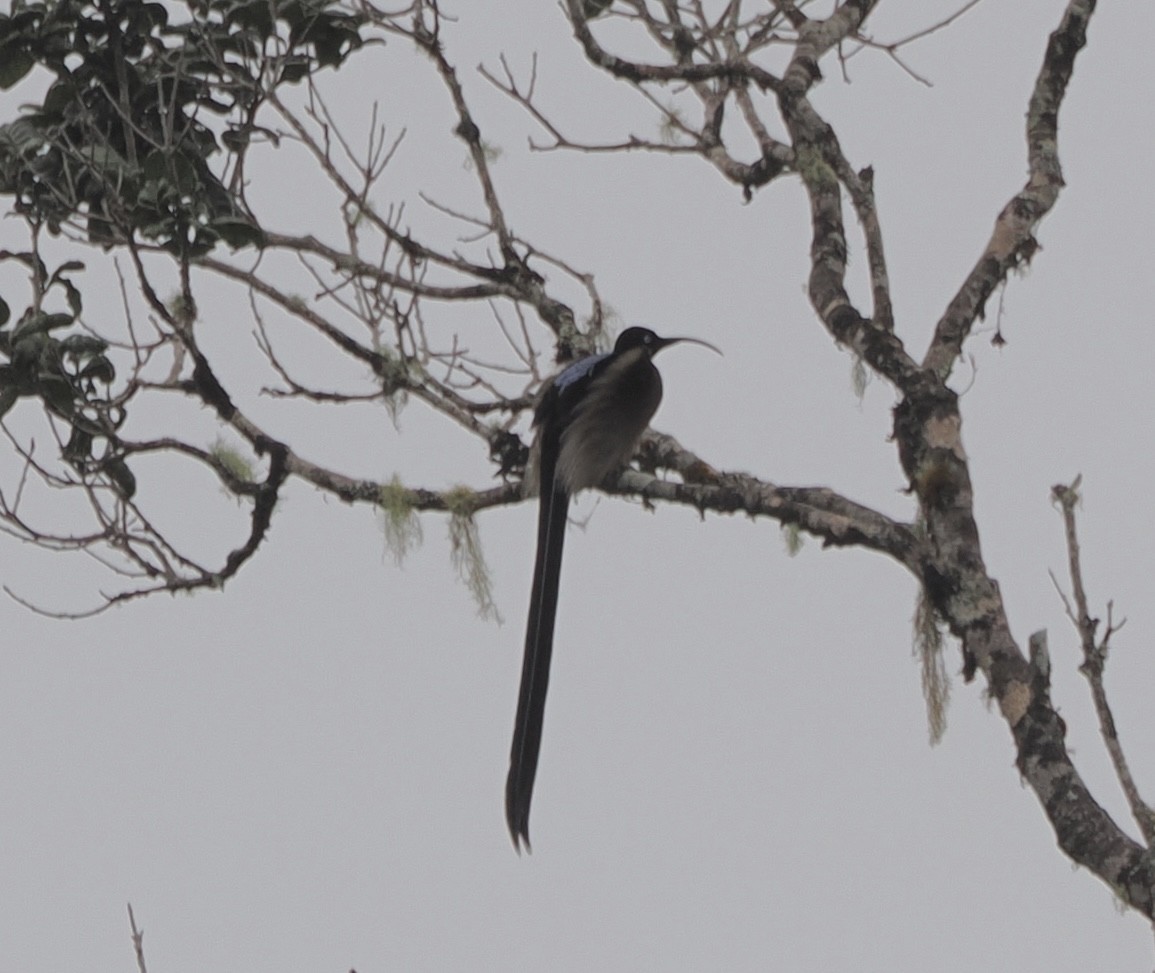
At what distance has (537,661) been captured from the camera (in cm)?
446

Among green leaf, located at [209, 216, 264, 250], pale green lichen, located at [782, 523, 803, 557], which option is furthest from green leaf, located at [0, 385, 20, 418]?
pale green lichen, located at [782, 523, 803, 557]

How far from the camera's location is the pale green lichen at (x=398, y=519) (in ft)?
15.3

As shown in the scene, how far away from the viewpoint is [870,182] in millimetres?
4707

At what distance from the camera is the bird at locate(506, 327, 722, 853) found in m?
4.41

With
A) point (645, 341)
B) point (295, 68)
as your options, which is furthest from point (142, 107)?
point (645, 341)

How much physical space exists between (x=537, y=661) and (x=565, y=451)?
0.58 metres

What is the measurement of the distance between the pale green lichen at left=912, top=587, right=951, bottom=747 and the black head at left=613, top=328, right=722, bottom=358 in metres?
1.43

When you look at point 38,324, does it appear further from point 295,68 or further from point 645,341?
point 645,341

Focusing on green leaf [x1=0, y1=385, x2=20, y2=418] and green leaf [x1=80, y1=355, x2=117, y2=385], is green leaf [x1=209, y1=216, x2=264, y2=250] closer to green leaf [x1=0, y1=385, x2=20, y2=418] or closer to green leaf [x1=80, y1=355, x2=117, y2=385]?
green leaf [x1=80, y1=355, x2=117, y2=385]

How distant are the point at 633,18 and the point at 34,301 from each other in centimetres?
186

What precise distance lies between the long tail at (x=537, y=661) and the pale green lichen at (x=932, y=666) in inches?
33.1

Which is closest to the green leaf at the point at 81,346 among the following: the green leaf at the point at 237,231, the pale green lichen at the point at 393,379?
the green leaf at the point at 237,231

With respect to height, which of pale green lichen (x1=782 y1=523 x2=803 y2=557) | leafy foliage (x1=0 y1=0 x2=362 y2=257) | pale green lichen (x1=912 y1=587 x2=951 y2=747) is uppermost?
leafy foliage (x1=0 y1=0 x2=362 y2=257)

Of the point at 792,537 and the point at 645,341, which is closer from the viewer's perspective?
the point at 792,537
